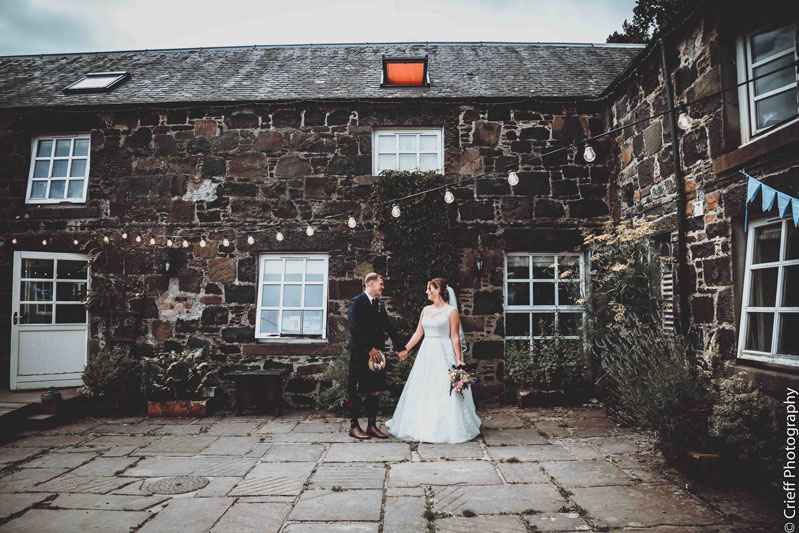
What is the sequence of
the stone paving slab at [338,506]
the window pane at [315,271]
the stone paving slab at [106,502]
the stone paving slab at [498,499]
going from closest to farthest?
the stone paving slab at [338,506]
the stone paving slab at [498,499]
the stone paving slab at [106,502]
the window pane at [315,271]

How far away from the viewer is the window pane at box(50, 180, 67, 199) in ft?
25.2

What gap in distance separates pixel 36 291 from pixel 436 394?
665 cm

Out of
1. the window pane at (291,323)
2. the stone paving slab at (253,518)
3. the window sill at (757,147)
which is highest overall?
the window sill at (757,147)

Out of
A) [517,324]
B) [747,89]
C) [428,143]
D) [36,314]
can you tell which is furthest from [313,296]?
[747,89]

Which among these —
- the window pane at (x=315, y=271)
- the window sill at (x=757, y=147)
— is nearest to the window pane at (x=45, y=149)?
the window pane at (x=315, y=271)

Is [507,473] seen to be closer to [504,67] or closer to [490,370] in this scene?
[490,370]

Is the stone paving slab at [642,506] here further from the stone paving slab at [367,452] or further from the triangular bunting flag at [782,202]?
the triangular bunting flag at [782,202]

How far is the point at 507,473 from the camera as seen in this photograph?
164 inches

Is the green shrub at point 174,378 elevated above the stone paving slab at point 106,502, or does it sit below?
above

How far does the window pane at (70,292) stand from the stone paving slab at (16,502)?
449 cm

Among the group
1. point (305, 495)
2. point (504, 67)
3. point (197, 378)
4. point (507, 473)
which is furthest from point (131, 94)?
point (507, 473)

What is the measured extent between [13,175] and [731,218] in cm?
1023

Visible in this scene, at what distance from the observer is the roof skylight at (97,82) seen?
8156 millimetres

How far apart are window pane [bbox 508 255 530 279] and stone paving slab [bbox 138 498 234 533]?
5251mm
